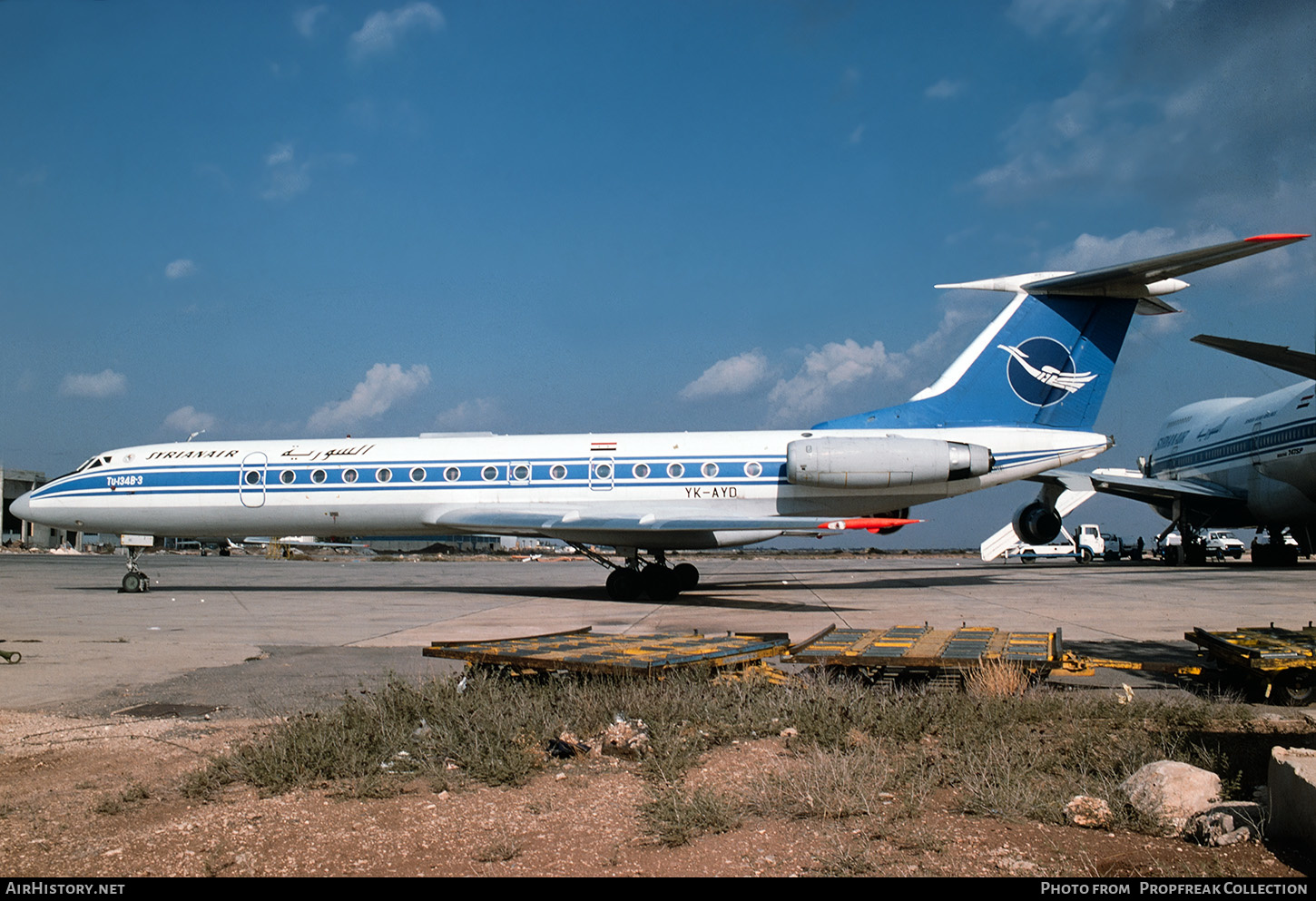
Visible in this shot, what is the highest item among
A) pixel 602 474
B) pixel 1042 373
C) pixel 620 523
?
pixel 1042 373

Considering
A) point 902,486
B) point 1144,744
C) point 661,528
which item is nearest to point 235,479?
point 661,528

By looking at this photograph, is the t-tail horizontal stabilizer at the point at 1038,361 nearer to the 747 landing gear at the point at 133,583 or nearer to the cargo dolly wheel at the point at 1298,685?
the cargo dolly wheel at the point at 1298,685

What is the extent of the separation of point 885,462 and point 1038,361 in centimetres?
418

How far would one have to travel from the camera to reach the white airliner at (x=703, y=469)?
58.7ft

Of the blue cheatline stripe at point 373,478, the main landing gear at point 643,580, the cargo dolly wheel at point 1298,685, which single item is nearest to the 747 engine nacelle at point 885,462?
the blue cheatline stripe at point 373,478

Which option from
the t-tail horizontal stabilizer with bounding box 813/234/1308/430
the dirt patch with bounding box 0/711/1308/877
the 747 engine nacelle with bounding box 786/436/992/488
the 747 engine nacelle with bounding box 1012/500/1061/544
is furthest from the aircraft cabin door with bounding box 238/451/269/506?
the 747 engine nacelle with bounding box 1012/500/1061/544

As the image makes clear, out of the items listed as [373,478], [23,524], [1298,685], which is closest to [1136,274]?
[1298,685]

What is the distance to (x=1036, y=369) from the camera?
18781 mm

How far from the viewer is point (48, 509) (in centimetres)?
2128

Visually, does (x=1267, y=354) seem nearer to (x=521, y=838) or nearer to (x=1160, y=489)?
(x=521, y=838)

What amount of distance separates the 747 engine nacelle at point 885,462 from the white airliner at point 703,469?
0.09 ft

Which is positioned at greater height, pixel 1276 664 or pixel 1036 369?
pixel 1036 369

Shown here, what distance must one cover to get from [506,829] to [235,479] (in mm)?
18754
